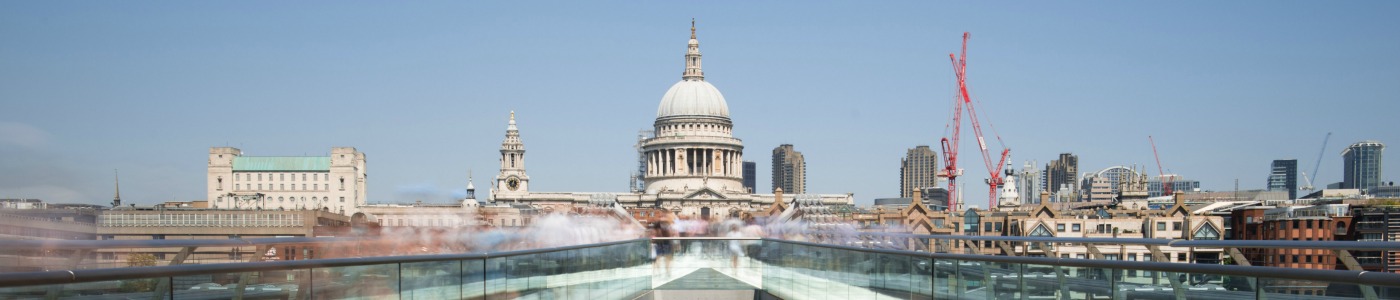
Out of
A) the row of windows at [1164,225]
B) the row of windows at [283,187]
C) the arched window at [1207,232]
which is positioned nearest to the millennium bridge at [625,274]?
the arched window at [1207,232]

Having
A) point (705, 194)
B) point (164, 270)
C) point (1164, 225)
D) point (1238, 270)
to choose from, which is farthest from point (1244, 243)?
point (705, 194)

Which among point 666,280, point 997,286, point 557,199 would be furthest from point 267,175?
point 997,286

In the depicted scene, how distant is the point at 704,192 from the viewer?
187750mm

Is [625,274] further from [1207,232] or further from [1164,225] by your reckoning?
[1164,225]

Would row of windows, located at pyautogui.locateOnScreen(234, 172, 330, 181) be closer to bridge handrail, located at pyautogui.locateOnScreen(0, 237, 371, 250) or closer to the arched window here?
the arched window

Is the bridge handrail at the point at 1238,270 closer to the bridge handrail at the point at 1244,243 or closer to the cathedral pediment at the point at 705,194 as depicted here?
the bridge handrail at the point at 1244,243

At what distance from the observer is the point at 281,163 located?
7810 inches

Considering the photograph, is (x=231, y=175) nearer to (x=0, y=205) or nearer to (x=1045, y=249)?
(x=0, y=205)

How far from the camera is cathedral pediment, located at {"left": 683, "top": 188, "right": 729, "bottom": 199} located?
614 ft

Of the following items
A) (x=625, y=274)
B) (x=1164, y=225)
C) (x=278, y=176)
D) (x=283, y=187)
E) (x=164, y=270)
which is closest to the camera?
(x=164, y=270)

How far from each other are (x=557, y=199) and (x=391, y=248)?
572 feet

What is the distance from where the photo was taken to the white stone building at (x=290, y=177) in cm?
19288

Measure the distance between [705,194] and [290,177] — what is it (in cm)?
6284

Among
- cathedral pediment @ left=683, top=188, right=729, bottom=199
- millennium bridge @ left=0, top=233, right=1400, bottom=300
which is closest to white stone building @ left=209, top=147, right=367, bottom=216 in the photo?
cathedral pediment @ left=683, top=188, right=729, bottom=199
